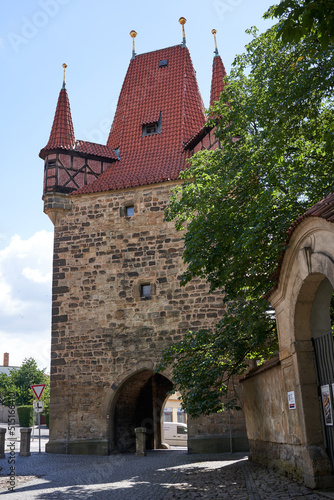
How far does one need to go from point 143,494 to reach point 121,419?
964cm

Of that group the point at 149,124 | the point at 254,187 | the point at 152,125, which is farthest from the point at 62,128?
the point at 254,187

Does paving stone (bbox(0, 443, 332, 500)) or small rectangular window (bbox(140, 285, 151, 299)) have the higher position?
small rectangular window (bbox(140, 285, 151, 299))

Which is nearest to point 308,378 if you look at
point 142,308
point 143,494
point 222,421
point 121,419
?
point 143,494

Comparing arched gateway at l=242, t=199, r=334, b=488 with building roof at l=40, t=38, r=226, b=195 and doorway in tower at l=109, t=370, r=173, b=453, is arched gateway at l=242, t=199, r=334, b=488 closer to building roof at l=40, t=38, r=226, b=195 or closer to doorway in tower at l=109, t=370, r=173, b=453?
doorway in tower at l=109, t=370, r=173, b=453

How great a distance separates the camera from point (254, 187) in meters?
9.65

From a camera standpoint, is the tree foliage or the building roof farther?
the tree foliage

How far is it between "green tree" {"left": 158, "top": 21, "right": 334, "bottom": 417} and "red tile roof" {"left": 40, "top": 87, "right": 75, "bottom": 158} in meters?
7.71

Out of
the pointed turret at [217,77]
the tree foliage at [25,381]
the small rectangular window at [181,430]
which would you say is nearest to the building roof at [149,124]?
the pointed turret at [217,77]

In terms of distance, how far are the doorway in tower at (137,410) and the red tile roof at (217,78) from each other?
30.1 ft

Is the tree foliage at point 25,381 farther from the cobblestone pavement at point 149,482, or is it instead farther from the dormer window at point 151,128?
the cobblestone pavement at point 149,482

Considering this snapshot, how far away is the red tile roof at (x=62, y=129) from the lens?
57.3 ft

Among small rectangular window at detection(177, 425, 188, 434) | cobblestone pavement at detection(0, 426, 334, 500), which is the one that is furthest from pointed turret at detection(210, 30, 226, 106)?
small rectangular window at detection(177, 425, 188, 434)

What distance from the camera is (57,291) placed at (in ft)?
52.7

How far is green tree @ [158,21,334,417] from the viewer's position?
8539 millimetres
